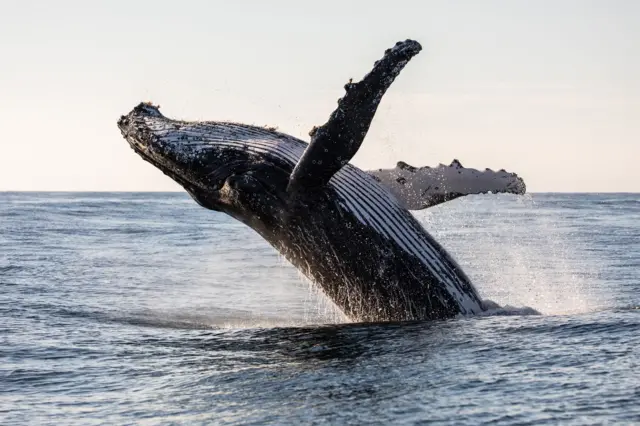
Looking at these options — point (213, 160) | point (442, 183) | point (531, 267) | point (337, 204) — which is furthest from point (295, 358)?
point (531, 267)

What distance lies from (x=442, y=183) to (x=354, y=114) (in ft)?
6.76

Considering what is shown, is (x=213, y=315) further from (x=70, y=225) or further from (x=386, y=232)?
(x=70, y=225)

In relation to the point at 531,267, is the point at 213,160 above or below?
above

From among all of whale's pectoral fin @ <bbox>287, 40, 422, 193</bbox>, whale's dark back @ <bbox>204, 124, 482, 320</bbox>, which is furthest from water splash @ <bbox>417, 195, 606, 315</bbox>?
whale's pectoral fin @ <bbox>287, 40, 422, 193</bbox>

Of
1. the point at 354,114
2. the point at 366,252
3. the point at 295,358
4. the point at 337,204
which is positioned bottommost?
the point at 295,358

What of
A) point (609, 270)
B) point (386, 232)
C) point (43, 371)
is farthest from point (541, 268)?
point (43, 371)

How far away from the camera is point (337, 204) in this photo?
9617mm

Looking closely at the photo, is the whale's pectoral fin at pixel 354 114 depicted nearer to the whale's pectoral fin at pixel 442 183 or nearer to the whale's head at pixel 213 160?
the whale's head at pixel 213 160

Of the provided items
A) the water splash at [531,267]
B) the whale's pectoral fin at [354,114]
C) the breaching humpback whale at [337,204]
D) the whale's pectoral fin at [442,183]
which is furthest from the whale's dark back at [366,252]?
the whale's pectoral fin at [354,114]

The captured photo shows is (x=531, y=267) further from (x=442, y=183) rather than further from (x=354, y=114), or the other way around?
(x=354, y=114)

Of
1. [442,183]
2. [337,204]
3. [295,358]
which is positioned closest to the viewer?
[295,358]

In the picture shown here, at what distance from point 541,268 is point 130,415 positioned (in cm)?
1316

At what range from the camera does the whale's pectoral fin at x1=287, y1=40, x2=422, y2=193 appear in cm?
839

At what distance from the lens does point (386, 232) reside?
983cm
